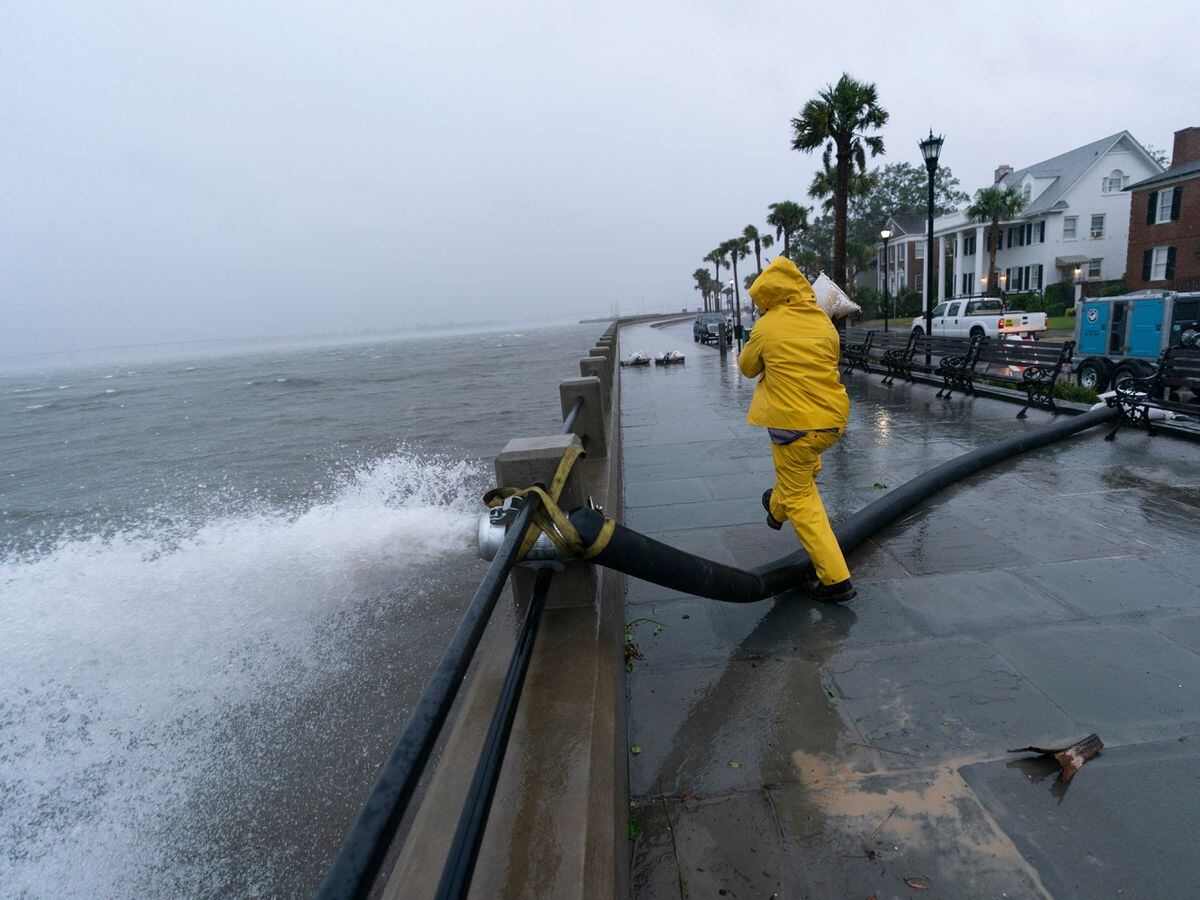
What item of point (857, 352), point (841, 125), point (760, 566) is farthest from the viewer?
point (841, 125)

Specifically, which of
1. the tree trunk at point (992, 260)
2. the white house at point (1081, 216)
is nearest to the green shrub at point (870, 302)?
the tree trunk at point (992, 260)

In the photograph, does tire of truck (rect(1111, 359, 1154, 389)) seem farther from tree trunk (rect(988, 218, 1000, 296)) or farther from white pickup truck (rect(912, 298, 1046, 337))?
tree trunk (rect(988, 218, 1000, 296))

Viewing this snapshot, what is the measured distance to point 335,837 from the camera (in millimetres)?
3588

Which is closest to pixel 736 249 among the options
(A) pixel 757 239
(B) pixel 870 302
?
(A) pixel 757 239

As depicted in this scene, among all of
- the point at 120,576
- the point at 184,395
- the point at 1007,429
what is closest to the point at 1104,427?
the point at 1007,429

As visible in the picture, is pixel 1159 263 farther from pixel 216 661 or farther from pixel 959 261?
pixel 216 661

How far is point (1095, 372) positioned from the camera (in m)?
13.2

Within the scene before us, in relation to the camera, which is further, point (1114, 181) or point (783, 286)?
point (1114, 181)

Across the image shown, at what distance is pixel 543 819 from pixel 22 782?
462 cm

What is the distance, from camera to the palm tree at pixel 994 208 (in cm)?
3800

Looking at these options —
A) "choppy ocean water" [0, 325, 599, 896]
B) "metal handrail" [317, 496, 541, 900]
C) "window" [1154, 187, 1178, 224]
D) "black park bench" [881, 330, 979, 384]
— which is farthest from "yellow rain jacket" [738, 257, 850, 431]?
"window" [1154, 187, 1178, 224]

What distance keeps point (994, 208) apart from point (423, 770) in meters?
45.5

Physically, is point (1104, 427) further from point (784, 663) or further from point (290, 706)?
point (290, 706)

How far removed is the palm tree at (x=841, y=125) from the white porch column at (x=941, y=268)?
89.2 ft
